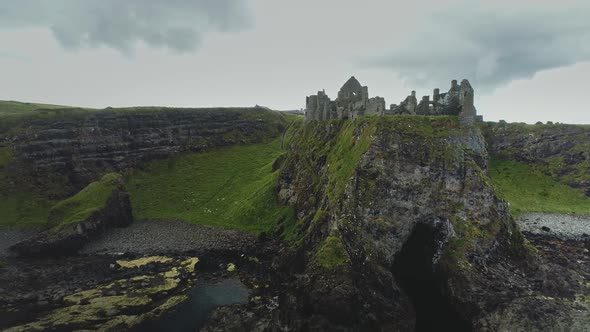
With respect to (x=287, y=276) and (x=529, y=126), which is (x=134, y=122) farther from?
(x=529, y=126)

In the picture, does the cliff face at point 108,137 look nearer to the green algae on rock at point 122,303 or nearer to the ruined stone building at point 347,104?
the ruined stone building at point 347,104

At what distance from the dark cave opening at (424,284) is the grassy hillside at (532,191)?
4787 cm

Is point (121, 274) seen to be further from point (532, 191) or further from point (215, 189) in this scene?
point (532, 191)

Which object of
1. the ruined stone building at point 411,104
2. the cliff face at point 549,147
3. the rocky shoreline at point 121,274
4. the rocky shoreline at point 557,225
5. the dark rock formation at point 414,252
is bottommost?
the rocky shoreline at point 121,274

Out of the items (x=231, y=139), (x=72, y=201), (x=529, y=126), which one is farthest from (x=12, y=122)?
(x=529, y=126)

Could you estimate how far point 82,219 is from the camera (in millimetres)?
66312

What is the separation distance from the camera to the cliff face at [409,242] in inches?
1406

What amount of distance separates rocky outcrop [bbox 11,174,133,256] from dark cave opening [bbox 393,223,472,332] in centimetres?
5234

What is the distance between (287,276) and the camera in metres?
45.7

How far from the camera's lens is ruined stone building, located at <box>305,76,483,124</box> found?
50.7 metres

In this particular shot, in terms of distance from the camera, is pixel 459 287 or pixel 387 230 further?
pixel 387 230

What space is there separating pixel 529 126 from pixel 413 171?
3953 inches

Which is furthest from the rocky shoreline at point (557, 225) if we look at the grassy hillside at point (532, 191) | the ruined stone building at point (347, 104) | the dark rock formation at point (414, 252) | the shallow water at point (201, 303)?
the shallow water at point (201, 303)

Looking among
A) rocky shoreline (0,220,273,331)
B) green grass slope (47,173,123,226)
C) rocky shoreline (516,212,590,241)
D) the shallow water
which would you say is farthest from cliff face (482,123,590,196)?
green grass slope (47,173,123,226)
